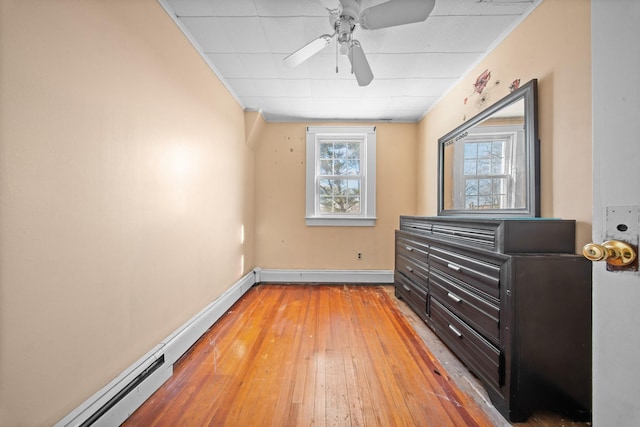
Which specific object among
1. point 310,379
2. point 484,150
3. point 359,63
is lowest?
point 310,379

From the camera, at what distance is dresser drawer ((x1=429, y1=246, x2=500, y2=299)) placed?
4.32 feet

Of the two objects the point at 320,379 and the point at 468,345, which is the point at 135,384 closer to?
the point at 320,379

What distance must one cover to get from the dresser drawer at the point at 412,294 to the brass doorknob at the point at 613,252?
1707 millimetres

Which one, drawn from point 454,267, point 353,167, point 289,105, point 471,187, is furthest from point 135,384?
point 353,167

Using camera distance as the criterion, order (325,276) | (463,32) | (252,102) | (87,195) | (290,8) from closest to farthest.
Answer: (87,195) → (290,8) → (463,32) → (252,102) → (325,276)

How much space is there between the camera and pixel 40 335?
89cm

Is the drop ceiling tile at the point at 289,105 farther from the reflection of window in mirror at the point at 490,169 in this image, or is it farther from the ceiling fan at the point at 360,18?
the reflection of window in mirror at the point at 490,169

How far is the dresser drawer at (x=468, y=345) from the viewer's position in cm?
130

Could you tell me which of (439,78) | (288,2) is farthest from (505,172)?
(288,2)

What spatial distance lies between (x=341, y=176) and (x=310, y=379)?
103 inches

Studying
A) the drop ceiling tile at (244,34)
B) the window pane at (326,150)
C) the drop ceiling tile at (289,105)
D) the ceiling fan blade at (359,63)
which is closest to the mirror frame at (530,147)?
the ceiling fan blade at (359,63)

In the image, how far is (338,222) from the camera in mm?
3486

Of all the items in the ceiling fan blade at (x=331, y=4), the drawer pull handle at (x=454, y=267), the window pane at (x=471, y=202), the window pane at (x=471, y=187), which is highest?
the ceiling fan blade at (x=331, y=4)

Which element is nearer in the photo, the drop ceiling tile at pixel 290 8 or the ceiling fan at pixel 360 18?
the ceiling fan at pixel 360 18
